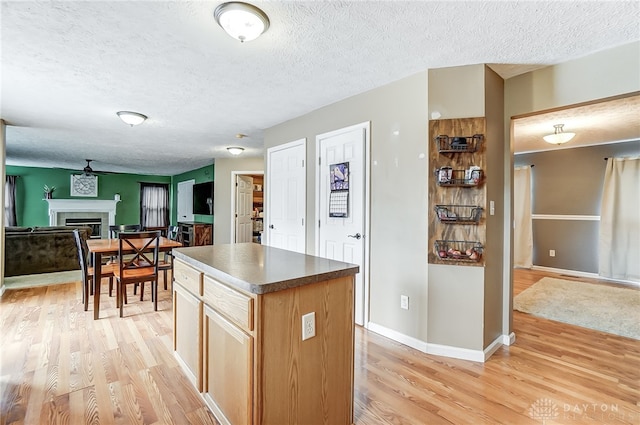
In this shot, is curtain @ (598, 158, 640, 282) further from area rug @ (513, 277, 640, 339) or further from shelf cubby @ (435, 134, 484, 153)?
shelf cubby @ (435, 134, 484, 153)

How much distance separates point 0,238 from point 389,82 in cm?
529

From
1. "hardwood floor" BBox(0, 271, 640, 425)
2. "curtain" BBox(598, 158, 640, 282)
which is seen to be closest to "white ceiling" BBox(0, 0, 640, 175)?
"hardwood floor" BBox(0, 271, 640, 425)

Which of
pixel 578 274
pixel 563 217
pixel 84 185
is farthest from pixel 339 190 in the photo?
pixel 84 185

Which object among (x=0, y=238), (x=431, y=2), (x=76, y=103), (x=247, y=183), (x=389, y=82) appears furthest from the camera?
(x=247, y=183)

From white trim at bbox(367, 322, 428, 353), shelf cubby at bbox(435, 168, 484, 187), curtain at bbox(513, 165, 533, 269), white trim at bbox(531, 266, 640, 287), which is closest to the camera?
shelf cubby at bbox(435, 168, 484, 187)

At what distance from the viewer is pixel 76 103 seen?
335 centimetres

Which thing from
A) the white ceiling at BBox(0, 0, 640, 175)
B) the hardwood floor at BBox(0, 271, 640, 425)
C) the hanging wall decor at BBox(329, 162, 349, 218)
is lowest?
the hardwood floor at BBox(0, 271, 640, 425)

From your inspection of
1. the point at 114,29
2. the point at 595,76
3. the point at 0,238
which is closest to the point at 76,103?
the point at 114,29

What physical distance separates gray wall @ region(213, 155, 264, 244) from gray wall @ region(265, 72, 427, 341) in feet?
13.6

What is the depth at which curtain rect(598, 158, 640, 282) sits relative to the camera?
195 inches

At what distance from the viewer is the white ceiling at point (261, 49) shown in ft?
5.91

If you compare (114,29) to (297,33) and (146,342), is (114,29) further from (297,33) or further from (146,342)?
(146,342)

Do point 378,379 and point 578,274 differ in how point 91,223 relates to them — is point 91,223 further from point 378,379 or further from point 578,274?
point 578,274

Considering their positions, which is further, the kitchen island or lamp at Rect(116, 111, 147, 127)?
lamp at Rect(116, 111, 147, 127)
